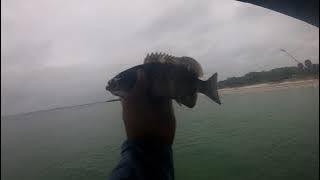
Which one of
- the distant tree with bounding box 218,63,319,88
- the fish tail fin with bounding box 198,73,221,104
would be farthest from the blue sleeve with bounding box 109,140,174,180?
the distant tree with bounding box 218,63,319,88

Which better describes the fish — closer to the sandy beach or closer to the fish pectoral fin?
the fish pectoral fin

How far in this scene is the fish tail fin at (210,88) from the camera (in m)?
2.65

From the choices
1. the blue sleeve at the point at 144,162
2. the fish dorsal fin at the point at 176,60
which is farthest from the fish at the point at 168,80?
the blue sleeve at the point at 144,162

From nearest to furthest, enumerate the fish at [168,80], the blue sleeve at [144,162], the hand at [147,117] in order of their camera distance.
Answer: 1. the blue sleeve at [144,162]
2. the hand at [147,117]
3. the fish at [168,80]

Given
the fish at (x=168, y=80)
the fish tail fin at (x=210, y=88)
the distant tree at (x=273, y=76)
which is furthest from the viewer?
the distant tree at (x=273, y=76)

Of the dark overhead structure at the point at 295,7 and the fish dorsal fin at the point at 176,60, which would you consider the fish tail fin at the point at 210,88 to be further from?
the dark overhead structure at the point at 295,7

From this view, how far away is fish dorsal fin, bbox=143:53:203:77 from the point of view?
7.36ft

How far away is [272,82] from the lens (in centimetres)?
9562

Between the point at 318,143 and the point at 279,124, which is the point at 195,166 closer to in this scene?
the point at 318,143

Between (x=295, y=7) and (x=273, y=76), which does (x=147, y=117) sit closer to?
(x=295, y=7)

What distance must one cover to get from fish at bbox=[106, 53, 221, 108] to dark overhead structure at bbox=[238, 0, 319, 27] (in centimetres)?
70

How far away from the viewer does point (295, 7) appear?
238 centimetres

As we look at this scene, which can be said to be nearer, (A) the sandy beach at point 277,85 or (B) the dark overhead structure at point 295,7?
(B) the dark overhead structure at point 295,7

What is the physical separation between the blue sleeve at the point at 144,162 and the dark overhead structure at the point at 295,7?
1.41 metres
